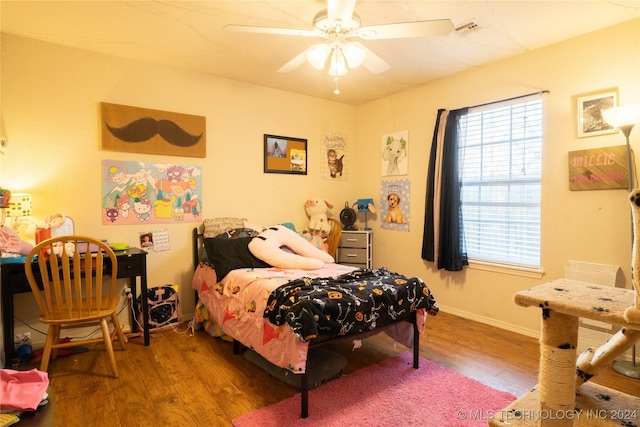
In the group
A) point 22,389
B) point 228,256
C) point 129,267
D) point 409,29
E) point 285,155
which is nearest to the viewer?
point 22,389

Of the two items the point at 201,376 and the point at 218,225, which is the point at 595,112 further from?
the point at 201,376

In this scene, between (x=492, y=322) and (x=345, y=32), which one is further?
(x=492, y=322)

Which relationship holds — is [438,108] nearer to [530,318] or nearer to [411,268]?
[411,268]

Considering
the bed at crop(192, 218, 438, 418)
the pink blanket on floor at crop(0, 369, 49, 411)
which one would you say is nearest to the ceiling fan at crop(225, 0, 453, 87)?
the bed at crop(192, 218, 438, 418)

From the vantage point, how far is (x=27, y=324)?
2.65 metres

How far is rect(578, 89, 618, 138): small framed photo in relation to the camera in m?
2.50

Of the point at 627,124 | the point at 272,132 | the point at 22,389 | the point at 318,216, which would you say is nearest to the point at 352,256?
the point at 318,216

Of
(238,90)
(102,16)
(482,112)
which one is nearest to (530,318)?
(482,112)

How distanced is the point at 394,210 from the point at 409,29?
2.52 m

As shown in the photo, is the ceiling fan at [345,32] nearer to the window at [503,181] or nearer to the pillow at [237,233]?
the window at [503,181]

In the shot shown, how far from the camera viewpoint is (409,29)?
1.83 metres

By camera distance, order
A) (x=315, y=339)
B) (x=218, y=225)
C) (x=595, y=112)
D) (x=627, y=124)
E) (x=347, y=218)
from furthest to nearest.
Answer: (x=347, y=218), (x=218, y=225), (x=595, y=112), (x=627, y=124), (x=315, y=339)

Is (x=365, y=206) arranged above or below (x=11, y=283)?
above

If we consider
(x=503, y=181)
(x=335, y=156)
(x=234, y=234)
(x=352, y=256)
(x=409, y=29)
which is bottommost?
(x=352, y=256)
